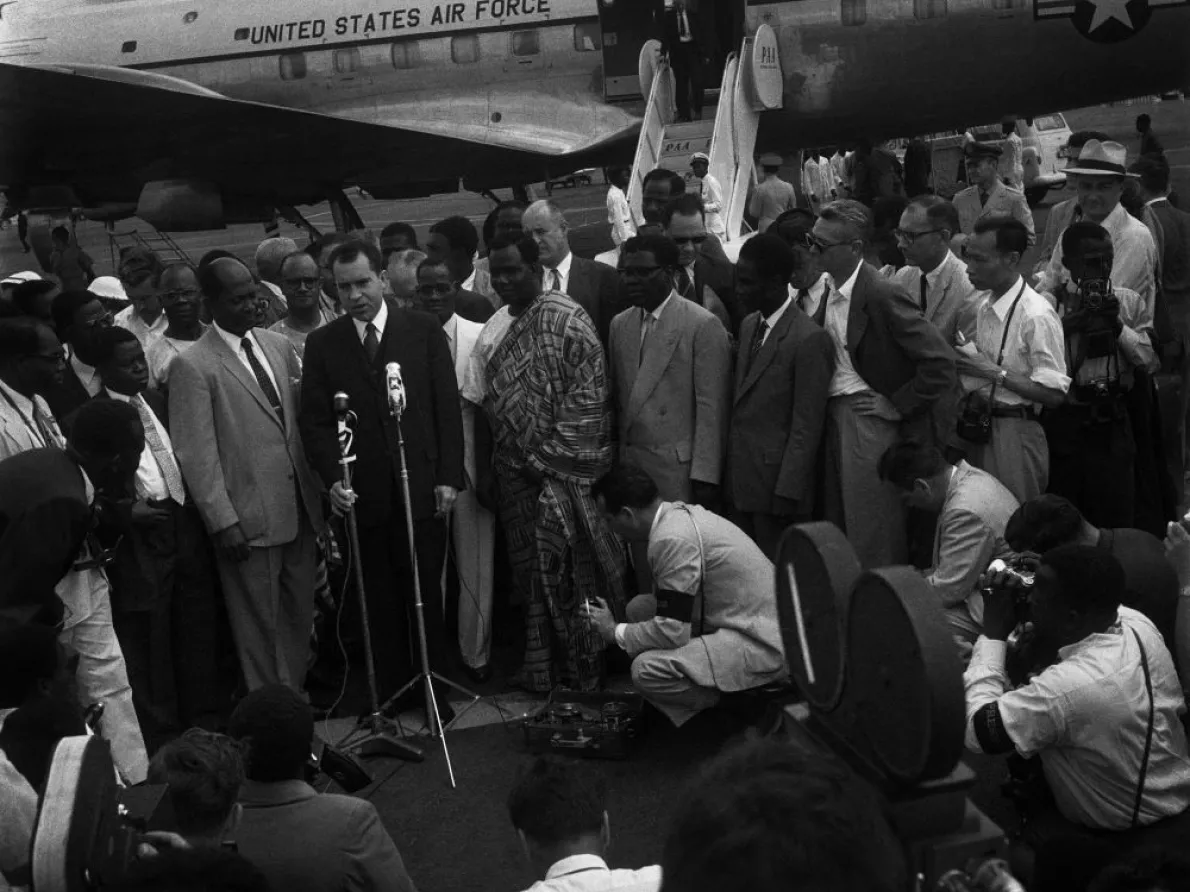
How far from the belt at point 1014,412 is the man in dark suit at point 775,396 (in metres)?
0.75

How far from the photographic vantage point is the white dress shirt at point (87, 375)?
245 inches

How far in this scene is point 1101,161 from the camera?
24.5 ft

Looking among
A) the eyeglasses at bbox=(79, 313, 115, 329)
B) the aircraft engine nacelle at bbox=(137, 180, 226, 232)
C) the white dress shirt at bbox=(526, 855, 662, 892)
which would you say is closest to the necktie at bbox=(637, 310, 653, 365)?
the eyeglasses at bbox=(79, 313, 115, 329)

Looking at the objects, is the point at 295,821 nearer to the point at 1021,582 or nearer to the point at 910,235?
the point at 1021,582

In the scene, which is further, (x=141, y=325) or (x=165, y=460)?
(x=141, y=325)

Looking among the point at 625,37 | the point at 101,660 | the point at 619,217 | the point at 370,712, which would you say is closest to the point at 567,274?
the point at 370,712

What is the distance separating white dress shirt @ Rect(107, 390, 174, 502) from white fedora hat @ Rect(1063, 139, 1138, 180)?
473cm

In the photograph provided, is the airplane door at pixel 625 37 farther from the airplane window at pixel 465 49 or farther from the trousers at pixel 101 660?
the trousers at pixel 101 660

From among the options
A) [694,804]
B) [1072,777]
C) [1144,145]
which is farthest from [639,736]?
[1144,145]

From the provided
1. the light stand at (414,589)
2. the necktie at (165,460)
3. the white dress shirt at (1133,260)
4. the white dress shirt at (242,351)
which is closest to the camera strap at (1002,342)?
the white dress shirt at (1133,260)

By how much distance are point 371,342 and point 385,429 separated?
38cm

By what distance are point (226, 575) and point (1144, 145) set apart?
14.1m

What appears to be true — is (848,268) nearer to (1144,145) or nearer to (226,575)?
(226,575)

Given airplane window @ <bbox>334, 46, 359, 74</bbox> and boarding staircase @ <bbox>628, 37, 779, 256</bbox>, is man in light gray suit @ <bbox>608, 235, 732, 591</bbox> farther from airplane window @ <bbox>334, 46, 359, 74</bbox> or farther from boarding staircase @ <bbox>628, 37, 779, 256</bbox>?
airplane window @ <bbox>334, 46, 359, 74</bbox>
